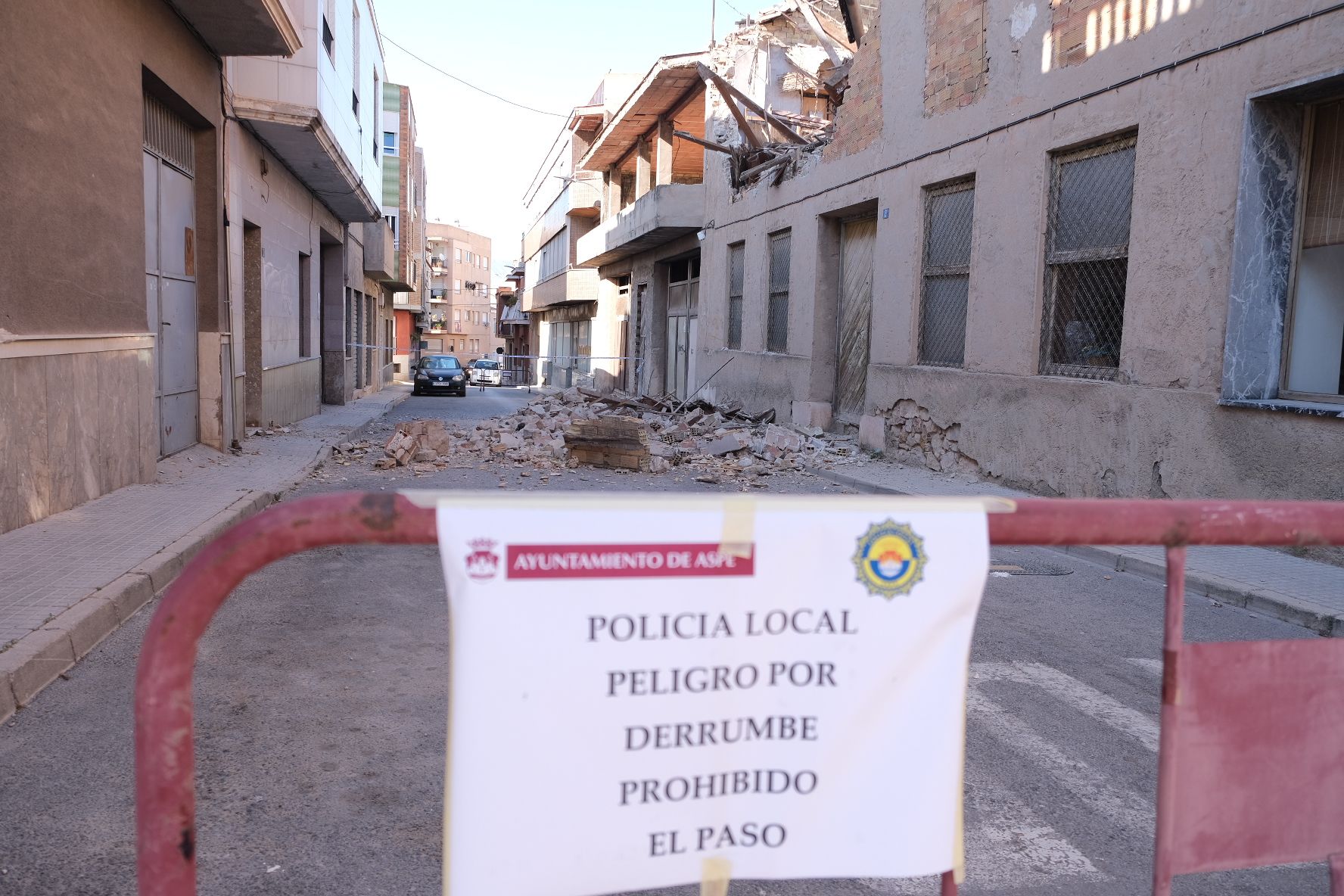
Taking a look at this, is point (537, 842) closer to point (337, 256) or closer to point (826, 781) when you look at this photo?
point (826, 781)

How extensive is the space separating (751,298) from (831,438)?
4.81 meters

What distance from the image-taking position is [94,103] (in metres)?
8.05

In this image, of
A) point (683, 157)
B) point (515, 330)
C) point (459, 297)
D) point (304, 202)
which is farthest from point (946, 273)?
point (459, 297)

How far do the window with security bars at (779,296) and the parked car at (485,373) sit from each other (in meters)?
26.5

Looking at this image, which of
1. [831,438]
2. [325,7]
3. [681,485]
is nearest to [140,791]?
[681,485]

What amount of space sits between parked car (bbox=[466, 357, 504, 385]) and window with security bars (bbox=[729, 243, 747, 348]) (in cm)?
2406

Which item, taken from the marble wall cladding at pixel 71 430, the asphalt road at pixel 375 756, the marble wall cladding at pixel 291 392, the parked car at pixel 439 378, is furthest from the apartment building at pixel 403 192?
the asphalt road at pixel 375 756

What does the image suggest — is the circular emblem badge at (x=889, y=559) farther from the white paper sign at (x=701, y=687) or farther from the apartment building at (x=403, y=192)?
the apartment building at (x=403, y=192)

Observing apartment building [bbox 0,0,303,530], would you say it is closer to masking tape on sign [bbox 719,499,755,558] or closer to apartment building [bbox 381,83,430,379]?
masking tape on sign [bbox 719,499,755,558]

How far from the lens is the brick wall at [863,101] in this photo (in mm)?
14141

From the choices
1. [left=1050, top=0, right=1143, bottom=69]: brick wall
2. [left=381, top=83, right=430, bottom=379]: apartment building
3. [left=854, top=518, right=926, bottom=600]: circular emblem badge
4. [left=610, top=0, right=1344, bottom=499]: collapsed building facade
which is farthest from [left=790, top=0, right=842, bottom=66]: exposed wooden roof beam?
[left=854, top=518, right=926, bottom=600]: circular emblem badge

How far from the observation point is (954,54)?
12094 mm

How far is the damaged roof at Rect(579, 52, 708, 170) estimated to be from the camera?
23.1 metres

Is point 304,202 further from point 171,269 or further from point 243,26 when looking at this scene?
point 243,26
